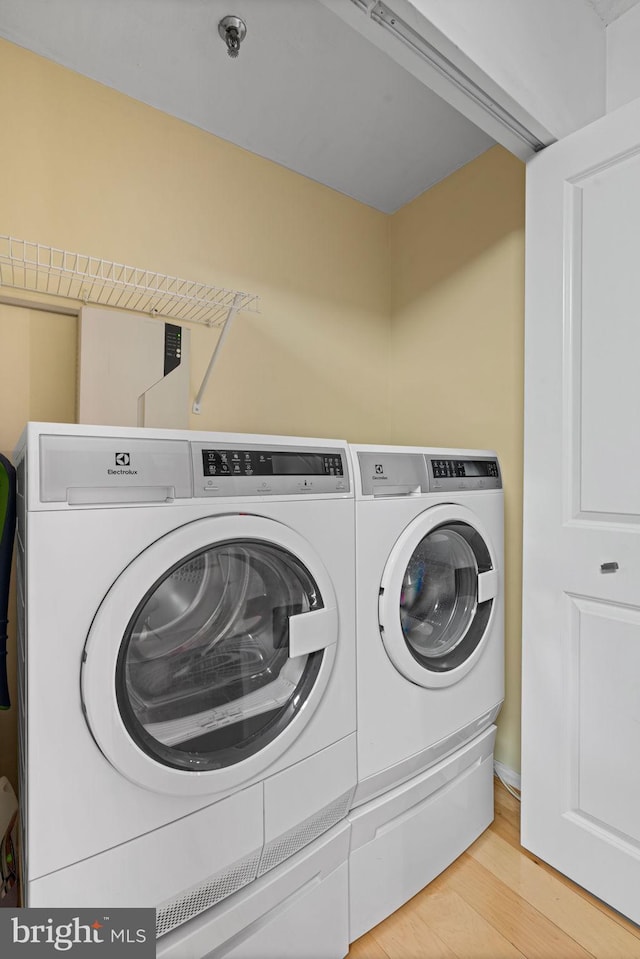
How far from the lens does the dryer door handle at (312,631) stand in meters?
1.11

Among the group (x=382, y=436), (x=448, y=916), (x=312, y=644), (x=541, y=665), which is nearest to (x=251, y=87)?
(x=382, y=436)

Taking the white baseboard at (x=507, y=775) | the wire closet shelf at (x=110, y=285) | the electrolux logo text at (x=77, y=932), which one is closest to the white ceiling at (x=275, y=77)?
the wire closet shelf at (x=110, y=285)

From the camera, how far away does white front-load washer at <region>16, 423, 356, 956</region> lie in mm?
845

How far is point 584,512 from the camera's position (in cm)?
140

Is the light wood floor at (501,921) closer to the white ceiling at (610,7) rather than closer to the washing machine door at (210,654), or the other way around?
the washing machine door at (210,654)

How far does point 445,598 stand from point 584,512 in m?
0.48

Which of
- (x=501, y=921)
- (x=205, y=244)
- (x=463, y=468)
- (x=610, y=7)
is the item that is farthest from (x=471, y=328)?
(x=501, y=921)

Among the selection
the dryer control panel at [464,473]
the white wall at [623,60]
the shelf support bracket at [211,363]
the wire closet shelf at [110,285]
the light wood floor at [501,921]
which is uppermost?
the white wall at [623,60]

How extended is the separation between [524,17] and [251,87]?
0.87 m

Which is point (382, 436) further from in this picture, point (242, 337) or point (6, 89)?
point (6, 89)

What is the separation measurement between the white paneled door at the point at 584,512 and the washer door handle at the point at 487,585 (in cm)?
10

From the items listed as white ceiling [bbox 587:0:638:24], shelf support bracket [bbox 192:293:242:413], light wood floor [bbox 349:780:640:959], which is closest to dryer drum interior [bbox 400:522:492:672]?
light wood floor [bbox 349:780:640:959]

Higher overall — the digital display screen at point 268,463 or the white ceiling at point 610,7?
the white ceiling at point 610,7

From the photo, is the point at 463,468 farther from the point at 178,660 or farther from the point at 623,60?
the point at 623,60
